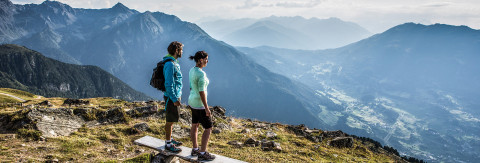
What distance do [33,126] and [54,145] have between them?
7.63 ft

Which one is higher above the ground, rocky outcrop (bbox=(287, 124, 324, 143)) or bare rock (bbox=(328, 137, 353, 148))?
rocky outcrop (bbox=(287, 124, 324, 143))

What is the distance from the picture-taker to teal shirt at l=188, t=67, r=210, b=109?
755 cm

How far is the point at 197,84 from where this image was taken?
303 inches

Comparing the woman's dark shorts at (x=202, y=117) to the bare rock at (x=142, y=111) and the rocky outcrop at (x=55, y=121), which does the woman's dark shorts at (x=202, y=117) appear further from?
the bare rock at (x=142, y=111)

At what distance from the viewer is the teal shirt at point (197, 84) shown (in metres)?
7.55

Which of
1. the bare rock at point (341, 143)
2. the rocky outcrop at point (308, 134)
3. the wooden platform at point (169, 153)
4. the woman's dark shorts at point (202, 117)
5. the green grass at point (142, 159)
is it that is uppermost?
the woman's dark shorts at point (202, 117)

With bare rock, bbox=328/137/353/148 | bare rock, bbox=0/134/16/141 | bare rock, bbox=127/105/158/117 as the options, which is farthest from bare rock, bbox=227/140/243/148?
bare rock, bbox=0/134/16/141

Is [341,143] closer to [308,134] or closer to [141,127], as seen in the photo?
[308,134]

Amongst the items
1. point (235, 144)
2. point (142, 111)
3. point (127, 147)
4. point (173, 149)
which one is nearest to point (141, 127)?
point (127, 147)

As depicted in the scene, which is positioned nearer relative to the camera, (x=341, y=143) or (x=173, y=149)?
(x=173, y=149)

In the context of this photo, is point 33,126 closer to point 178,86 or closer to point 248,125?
point 178,86

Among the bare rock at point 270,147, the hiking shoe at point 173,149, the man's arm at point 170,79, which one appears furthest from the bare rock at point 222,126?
the man's arm at point 170,79

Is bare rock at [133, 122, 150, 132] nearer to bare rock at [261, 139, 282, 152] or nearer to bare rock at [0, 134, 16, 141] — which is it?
bare rock at [0, 134, 16, 141]

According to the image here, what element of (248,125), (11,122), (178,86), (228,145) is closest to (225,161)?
(178,86)
